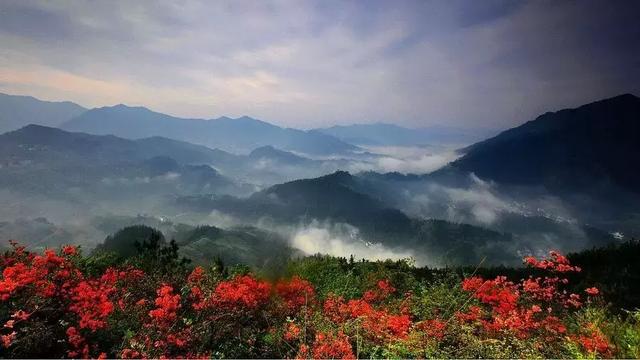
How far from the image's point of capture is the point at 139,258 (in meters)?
22.9

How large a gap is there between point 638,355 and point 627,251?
52.7ft

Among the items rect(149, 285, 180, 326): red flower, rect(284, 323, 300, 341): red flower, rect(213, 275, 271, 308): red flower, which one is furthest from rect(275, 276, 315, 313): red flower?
rect(149, 285, 180, 326): red flower

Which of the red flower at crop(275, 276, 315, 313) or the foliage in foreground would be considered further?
the red flower at crop(275, 276, 315, 313)

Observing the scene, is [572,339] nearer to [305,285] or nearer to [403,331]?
[403,331]

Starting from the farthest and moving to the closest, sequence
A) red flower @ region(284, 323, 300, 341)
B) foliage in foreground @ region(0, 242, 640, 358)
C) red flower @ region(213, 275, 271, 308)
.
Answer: red flower @ region(213, 275, 271, 308), red flower @ region(284, 323, 300, 341), foliage in foreground @ region(0, 242, 640, 358)

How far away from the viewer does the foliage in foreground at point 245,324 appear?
8.24 meters

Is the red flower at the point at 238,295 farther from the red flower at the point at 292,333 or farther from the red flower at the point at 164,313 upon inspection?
the red flower at the point at 292,333

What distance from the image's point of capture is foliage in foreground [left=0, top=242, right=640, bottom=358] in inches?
324

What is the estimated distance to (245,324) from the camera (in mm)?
10578

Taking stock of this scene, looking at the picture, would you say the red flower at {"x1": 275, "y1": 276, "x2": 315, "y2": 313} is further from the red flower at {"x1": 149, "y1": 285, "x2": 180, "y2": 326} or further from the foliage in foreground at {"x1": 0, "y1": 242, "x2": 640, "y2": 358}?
the red flower at {"x1": 149, "y1": 285, "x2": 180, "y2": 326}

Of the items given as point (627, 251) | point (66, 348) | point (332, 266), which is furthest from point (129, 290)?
point (627, 251)

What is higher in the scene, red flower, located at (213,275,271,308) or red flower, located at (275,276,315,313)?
red flower, located at (213,275,271,308)

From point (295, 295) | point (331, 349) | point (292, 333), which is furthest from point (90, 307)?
point (295, 295)

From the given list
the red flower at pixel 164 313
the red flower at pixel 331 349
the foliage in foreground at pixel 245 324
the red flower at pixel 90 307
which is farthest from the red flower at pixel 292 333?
the red flower at pixel 90 307
